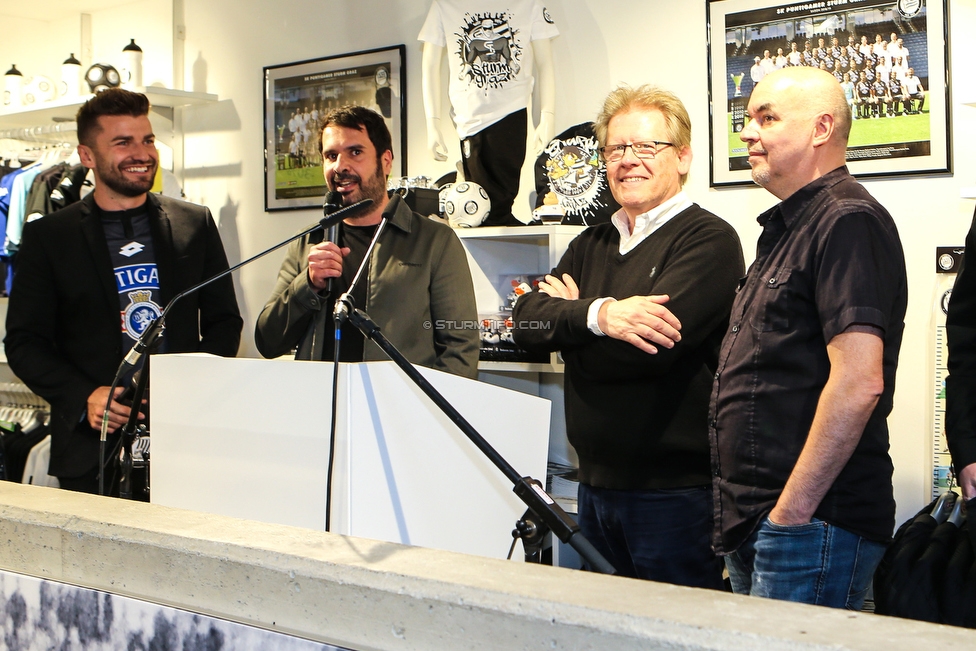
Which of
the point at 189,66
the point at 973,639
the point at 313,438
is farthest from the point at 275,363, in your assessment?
the point at 189,66

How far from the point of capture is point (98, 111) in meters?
2.66

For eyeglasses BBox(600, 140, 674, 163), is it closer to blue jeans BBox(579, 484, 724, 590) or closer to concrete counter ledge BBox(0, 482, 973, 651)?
blue jeans BBox(579, 484, 724, 590)

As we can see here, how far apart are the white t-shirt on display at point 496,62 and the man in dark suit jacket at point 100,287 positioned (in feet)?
3.19

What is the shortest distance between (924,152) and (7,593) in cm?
247

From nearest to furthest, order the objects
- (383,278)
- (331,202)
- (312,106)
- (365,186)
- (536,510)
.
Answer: (536,510)
(331,202)
(383,278)
(365,186)
(312,106)

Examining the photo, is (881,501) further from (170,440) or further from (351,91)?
(351,91)

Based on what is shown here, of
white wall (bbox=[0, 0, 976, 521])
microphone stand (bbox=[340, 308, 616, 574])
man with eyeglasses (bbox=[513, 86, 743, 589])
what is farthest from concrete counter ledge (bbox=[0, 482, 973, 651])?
white wall (bbox=[0, 0, 976, 521])

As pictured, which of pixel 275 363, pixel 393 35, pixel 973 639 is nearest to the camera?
pixel 973 639

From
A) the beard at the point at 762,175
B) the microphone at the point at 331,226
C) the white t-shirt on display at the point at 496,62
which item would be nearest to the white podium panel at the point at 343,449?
the microphone at the point at 331,226

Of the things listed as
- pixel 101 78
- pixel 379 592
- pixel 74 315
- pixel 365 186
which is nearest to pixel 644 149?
pixel 365 186

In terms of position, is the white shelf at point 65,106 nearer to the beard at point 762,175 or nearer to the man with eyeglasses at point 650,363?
the man with eyeglasses at point 650,363

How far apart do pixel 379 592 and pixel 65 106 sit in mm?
3753

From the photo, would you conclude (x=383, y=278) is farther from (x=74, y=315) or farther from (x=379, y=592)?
(x=379, y=592)

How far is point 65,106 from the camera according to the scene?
4.03 meters
